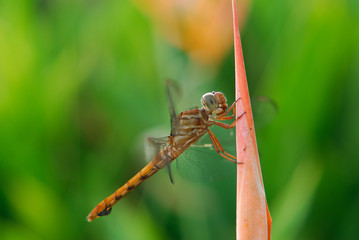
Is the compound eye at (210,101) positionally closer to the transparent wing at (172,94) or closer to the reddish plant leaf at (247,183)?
the transparent wing at (172,94)

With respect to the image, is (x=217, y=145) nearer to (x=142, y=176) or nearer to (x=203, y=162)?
(x=203, y=162)

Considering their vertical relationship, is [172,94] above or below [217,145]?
above

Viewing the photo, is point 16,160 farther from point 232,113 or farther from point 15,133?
point 232,113

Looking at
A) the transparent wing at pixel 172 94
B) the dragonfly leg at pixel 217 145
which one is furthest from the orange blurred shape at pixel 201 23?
the dragonfly leg at pixel 217 145

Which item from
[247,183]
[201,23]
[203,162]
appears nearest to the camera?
[247,183]

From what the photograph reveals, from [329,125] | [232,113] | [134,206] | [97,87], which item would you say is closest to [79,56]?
[97,87]

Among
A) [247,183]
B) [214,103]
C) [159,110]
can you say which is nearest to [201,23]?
[159,110]

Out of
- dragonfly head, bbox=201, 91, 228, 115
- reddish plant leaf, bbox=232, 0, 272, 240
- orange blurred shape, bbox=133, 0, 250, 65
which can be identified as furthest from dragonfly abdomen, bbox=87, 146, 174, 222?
orange blurred shape, bbox=133, 0, 250, 65
